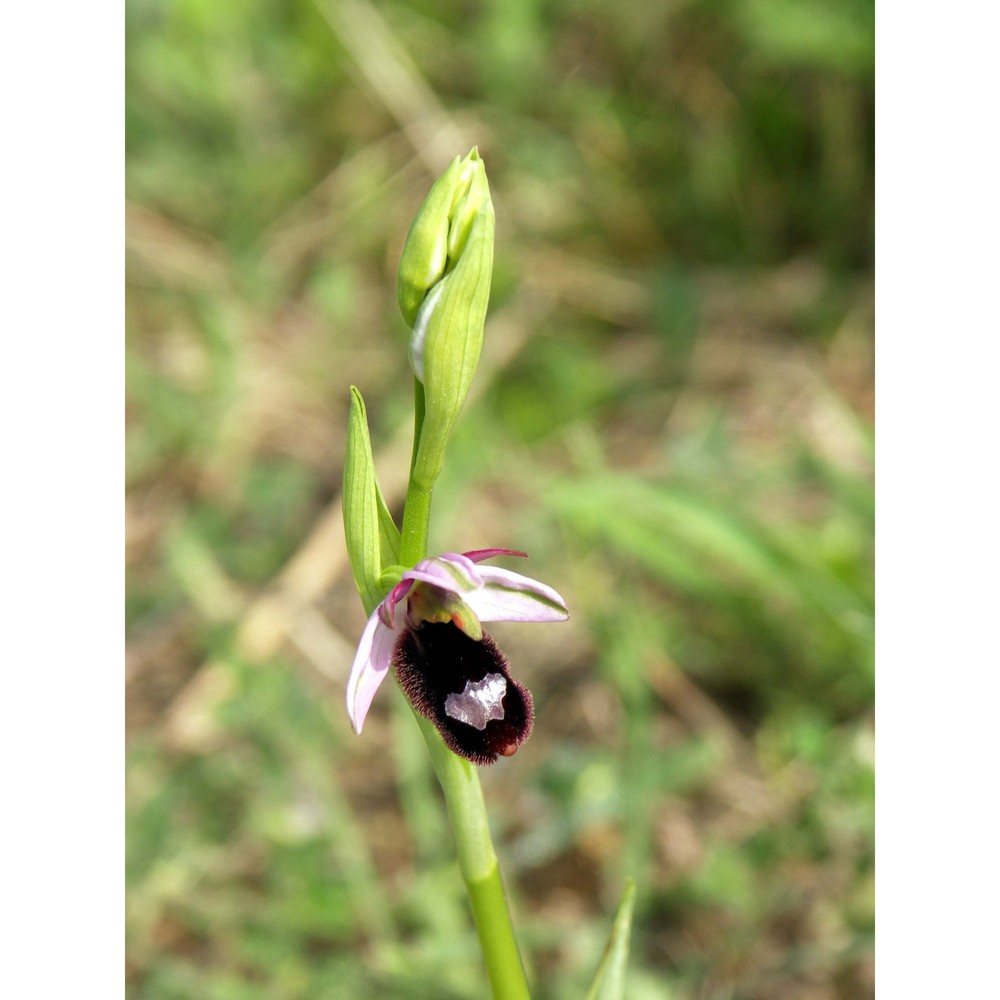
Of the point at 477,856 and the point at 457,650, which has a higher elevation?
the point at 457,650

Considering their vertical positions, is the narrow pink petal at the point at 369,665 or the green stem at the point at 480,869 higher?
the narrow pink petal at the point at 369,665

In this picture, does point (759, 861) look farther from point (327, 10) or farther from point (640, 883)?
point (327, 10)

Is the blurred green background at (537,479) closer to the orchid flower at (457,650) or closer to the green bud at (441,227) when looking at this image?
the orchid flower at (457,650)

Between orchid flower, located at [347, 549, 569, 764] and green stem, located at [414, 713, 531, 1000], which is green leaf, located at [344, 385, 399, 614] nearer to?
orchid flower, located at [347, 549, 569, 764]

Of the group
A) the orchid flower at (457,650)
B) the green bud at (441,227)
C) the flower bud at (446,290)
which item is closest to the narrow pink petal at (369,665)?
the orchid flower at (457,650)

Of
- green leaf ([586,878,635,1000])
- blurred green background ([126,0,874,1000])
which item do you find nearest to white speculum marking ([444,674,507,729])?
green leaf ([586,878,635,1000])

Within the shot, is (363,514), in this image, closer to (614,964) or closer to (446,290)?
(446,290)

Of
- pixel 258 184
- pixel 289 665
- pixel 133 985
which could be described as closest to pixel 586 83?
pixel 258 184

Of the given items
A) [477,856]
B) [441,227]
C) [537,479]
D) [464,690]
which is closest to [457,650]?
[464,690]
